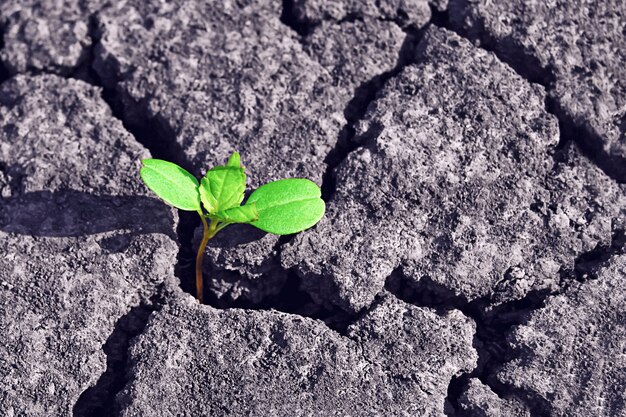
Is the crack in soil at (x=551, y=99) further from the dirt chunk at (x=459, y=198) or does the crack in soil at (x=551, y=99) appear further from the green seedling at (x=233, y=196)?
the green seedling at (x=233, y=196)

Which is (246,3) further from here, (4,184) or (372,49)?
(4,184)

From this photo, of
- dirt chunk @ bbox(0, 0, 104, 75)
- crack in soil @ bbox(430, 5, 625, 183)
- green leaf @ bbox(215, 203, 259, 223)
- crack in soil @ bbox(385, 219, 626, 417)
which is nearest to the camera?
green leaf @ bbox(215, 203, 259, 223)

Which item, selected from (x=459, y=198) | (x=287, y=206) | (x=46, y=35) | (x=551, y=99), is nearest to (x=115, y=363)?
(x=287, y=206)

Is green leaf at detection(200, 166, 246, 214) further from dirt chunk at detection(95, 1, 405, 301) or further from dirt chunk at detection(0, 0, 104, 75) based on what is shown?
dirt chunk at detection(0, 0, 104, 75)

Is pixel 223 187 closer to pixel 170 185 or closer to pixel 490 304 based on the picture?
pixel 170 185

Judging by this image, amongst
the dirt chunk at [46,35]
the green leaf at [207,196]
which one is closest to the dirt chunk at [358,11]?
the dirt chunk at [46,35]

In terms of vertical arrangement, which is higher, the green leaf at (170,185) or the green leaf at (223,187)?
the green leaf at (223,187)

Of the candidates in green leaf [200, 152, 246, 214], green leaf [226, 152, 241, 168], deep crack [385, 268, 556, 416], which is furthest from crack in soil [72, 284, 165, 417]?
deep crack [385, 268, 556, 416]
